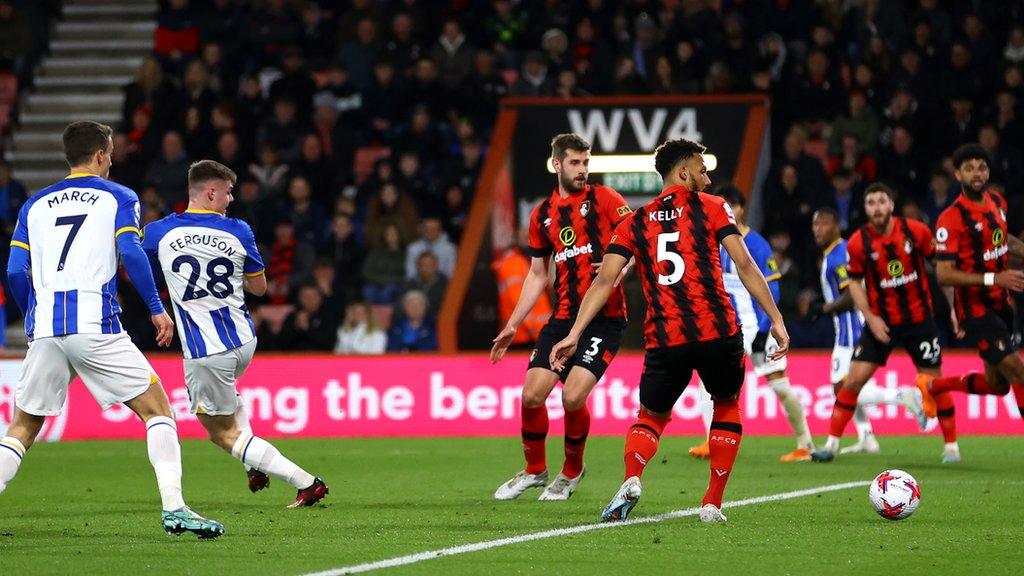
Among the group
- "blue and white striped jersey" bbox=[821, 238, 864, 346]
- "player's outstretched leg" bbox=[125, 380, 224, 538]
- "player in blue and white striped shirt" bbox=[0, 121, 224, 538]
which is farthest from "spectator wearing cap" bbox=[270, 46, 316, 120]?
"player's outstretched leg" bbox=[125, 380, 224, 538]

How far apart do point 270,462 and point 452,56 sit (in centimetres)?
1250

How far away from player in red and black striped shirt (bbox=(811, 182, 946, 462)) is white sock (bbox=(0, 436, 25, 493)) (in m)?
6.61

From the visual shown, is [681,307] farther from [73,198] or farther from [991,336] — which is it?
[991,336]

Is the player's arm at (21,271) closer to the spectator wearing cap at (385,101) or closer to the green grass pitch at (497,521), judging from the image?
the green grass pitch at (497,521)

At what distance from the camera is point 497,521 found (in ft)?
28.7

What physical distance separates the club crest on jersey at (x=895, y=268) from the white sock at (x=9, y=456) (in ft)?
22.7

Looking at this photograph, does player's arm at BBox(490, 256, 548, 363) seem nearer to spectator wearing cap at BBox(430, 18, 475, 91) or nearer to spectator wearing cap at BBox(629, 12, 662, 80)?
spectator wearing cap at BBox(629, 12, 662, 80)

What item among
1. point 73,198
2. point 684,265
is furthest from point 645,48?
point 73,198

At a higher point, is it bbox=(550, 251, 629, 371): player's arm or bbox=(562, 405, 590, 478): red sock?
bbox=(550, 251, 629, 371): player's arm

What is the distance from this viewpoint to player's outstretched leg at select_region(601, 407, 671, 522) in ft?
27.2

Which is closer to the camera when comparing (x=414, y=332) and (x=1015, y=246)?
(x=1015, y=246)

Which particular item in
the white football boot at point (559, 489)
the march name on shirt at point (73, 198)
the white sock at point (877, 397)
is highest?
the march name on shirt at point (73, 198)

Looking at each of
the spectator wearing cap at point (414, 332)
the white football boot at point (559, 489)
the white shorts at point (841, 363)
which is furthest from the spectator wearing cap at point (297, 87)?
the white football boot at point (559, 489)

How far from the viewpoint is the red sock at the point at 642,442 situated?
8.34 metres
